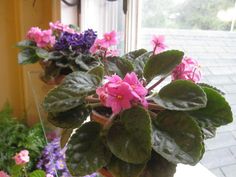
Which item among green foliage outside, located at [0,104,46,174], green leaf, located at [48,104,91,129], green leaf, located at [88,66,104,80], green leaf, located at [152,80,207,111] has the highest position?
green leaf, located at [88,66,104,80]

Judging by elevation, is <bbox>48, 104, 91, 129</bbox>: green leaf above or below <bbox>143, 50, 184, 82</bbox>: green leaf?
below

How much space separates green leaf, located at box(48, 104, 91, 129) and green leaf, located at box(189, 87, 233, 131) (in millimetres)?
224

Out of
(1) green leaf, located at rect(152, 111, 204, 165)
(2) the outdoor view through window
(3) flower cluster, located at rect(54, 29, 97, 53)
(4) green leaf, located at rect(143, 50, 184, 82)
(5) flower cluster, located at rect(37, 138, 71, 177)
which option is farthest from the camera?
(5) flower cluster, located at rect(37, 138, 71, 177)

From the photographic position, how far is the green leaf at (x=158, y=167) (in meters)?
0.45

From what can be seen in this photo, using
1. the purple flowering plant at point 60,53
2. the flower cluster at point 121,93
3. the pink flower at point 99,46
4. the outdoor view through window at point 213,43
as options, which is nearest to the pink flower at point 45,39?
the purple flowering plant at point 60,53

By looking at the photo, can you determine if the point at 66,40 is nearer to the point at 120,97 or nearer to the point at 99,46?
the point at 99,46

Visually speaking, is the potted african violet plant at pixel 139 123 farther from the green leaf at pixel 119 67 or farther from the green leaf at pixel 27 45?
the green leaf at pixel 27 45

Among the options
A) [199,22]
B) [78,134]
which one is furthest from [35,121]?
[78,134]

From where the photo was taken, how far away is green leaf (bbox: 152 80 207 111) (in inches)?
17.4

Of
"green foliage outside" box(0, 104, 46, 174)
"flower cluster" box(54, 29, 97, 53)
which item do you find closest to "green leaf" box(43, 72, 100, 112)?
"flower cluster" box(54, 29, 97, 53)

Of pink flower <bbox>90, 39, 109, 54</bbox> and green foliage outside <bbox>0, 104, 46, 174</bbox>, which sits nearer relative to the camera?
pink flower <bbox>90, 39, 109, 54</bbox>

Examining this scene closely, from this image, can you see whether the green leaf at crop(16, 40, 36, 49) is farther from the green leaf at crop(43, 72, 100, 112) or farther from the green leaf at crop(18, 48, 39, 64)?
the green leaf at crop(43, 72, 100, 112)

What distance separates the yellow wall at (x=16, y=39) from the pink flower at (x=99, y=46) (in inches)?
39.7

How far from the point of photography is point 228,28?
905mm
